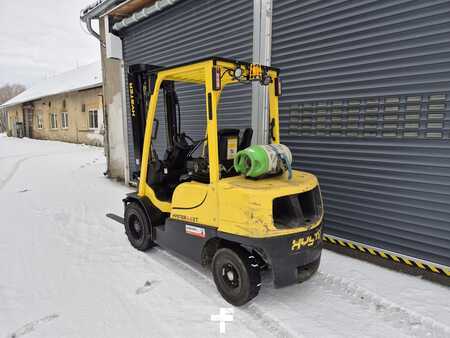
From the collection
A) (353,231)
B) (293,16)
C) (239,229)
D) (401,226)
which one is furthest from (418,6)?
(239,229)

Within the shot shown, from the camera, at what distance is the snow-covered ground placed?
8.16 feet

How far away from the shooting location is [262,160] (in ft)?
8.75

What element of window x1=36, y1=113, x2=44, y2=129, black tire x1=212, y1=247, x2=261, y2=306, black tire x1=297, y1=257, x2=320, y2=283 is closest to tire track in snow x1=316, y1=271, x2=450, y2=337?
black tire x1=297, y1=257, x2=320, y2=283

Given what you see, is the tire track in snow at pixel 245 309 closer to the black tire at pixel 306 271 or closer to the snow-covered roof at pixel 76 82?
the black tire at pixel 306 271

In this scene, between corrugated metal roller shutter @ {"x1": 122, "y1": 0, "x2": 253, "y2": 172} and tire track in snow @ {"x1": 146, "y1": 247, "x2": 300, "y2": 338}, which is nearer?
tire track in snow @ {"x1": 146, "y1": 247, "x2": 300, "y2": 338}

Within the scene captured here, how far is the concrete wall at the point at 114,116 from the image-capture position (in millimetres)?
8055

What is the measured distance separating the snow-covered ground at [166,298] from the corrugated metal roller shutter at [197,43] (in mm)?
2709

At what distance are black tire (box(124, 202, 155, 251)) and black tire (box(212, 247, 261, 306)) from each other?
1.26 metres

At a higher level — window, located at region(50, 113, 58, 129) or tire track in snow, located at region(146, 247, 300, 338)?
window, located at region(50, 113, 58, 129)

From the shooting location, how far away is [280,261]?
8.28 feet

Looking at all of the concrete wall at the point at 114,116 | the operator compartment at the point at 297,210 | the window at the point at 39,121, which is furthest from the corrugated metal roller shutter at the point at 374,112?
the window at the point at 39,121

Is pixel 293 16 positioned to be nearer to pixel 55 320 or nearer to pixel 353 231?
pixel 353 231

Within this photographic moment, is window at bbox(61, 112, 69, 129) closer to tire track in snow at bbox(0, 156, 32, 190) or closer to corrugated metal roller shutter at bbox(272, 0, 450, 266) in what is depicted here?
tire track in snow at bbox(0, 156, 32, 190)

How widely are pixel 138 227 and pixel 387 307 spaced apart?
2.99 metres
